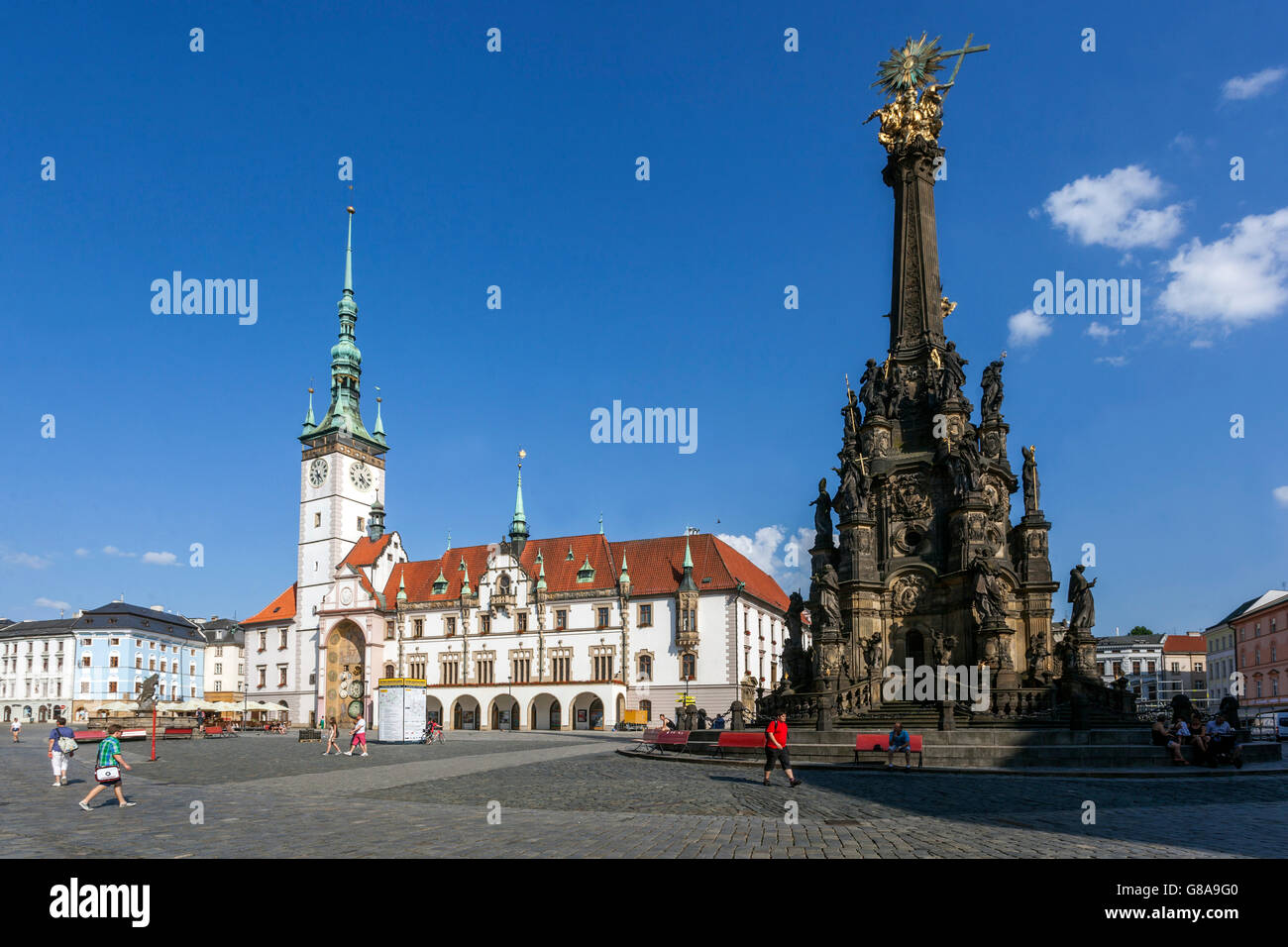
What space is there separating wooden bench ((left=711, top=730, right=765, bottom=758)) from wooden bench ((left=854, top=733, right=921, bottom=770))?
3.14 m

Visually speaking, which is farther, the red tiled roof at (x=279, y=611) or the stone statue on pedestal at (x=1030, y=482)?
the red tiled roof at (x=279, y=611)

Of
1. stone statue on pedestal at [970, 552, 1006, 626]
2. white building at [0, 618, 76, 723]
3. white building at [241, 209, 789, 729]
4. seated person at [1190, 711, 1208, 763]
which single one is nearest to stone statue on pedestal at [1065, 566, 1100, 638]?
stone statue on pedestal at [970, 552, 1006, 626]

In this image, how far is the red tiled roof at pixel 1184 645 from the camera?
115250 mm

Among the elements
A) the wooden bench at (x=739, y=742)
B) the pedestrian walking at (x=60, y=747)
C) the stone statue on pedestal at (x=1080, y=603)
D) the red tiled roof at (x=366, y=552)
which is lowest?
the wooden bench at (x=739, y=742)

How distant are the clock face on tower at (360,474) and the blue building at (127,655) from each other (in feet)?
95.3

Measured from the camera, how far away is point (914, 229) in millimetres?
34031

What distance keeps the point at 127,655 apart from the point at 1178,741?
101m

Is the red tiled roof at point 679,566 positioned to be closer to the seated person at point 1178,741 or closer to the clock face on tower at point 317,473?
the clock face on tower at point 317,473

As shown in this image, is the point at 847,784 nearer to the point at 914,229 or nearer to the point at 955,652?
the point at 955,652

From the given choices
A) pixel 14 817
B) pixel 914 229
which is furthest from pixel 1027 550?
pixel 14 817

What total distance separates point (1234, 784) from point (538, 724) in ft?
173

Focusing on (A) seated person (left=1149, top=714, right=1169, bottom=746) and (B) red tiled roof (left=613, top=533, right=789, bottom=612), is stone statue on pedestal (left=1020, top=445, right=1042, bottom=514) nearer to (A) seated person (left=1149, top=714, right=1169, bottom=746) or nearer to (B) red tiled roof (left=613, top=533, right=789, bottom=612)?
(A) seated person (left=1149, top=714, right=1169, bottom=746)

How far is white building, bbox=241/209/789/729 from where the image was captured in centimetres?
6281

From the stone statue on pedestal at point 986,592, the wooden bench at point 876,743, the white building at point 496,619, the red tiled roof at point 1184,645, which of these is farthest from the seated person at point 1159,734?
the red tiled roof at point 1184,645
